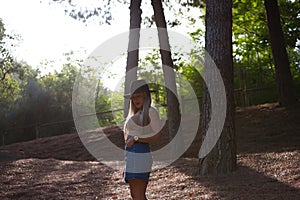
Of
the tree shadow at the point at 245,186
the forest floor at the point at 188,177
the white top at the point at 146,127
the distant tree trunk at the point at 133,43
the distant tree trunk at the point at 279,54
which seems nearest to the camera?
the white top at the point at 146,127

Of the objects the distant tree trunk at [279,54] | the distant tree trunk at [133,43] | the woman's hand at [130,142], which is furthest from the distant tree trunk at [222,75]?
the distant tree trunk at [279,54]

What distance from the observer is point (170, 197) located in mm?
5160

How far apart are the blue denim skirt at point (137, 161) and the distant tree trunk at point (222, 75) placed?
2747 mm

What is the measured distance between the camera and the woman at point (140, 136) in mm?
3359

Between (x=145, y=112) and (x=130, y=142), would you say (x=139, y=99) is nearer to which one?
(x=145, y=112)

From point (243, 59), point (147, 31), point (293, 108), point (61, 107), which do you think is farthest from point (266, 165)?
point (61, 107)

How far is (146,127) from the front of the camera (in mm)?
3393

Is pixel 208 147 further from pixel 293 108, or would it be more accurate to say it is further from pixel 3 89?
pixel 3 89

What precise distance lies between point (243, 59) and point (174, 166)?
12.4 meters

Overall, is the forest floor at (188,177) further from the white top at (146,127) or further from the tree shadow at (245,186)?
the white top at (146,127)

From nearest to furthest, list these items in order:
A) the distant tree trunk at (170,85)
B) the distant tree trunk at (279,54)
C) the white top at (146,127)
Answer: the white top at (146,127)
the distant tree trunk at (170,85)
the distant tree trunk at (279,54)

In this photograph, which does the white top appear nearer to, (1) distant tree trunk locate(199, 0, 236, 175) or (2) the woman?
(2) the woman

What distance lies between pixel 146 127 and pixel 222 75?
2.93 m

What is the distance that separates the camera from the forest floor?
5.04 meters
